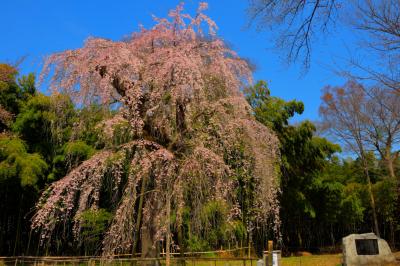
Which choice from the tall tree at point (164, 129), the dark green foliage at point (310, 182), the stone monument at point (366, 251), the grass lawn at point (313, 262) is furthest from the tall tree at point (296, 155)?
the tall tree at point (164, 129)

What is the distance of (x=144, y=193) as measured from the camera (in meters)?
6.74

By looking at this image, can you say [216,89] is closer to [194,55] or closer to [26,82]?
[194,55]

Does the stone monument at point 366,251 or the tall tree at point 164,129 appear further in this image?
the stone monument at point 366,251

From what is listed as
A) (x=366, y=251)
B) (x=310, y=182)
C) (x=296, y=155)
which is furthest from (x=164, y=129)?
(x=310, y=182)

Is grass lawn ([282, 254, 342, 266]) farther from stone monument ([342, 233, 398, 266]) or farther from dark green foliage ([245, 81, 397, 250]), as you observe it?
dark green foliage ([245, 81, 397, 250])

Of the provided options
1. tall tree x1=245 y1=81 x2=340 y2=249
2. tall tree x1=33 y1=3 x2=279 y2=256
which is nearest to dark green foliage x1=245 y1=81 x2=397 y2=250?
tall tree x1=245 y1=81 x2=340 y2=249

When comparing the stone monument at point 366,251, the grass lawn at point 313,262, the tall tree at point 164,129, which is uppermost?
the tall tree at point 164,129

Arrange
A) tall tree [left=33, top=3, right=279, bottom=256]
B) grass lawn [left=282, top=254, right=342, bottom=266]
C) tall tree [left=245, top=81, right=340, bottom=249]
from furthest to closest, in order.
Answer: tall tree [left=245, top=81, right=340, bottom=249] → grass lawn [left=282, top=254, right=342, bottom=266] → tall tree [left=33, top=3, right=279, bottom=256]

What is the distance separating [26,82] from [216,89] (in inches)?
433

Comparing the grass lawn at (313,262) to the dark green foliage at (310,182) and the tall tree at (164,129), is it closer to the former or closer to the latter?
the dark green foliage at (310,182)

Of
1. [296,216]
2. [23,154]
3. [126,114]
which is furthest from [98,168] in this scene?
[296,216]

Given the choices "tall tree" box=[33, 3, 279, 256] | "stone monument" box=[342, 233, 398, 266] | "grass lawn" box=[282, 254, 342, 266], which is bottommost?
"grass lawn" box=[282, 254, 342, 266]

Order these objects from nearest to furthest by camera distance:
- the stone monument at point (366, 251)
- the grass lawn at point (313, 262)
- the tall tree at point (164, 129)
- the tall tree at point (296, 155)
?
the tall tree at point (164, 129)
the stone monument at point (366, 251)
the grass lawn at point (313, 262)
the tall tree at point (296, 155)

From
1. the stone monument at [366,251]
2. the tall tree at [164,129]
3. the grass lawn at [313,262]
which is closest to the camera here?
the tall tree at [164,129]
